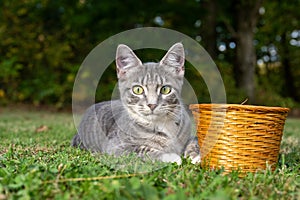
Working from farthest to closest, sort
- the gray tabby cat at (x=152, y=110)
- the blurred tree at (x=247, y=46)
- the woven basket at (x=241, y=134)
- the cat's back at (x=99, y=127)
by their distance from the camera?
the blurred tree at (x=247, y=46) → the cat's back at (x=99, y=127) → the gray tabby cat at (x=152, y=110) → the woven basket at (x=241, y=134)

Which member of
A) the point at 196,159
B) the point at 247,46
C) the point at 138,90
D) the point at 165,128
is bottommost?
the point at 196,159

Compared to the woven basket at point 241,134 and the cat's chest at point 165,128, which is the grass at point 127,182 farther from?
the cat's chest at point 165,128

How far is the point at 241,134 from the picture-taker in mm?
1895

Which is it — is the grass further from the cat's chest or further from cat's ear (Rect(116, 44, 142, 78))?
cat's ear (Rect(116, 44, 142, 78))

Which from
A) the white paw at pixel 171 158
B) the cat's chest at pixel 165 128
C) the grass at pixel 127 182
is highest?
the cat's chest at pixel 165 128

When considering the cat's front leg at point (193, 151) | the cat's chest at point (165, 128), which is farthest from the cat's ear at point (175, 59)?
the cat's front leg at point (193, 151)

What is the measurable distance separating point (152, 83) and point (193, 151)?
0.57 meters

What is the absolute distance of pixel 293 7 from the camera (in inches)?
444

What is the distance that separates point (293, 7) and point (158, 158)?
1092cm

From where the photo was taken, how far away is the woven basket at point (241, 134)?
1.87 m

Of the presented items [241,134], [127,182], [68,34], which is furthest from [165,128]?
[68,34]

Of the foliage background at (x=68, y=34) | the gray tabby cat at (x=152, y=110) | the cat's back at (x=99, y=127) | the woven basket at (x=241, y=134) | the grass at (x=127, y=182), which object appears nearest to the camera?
the grass at (x=127, y=182)

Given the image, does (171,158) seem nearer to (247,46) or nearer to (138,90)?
(138,90)

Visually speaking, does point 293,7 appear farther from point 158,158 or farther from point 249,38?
point 158,158
